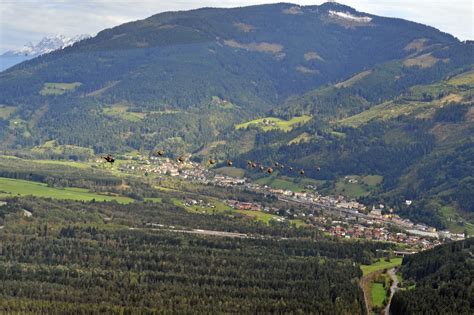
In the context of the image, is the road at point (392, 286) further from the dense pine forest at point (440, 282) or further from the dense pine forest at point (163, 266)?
the dense pine forest at point (163, 266)

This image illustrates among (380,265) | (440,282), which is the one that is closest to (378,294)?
(440,282)

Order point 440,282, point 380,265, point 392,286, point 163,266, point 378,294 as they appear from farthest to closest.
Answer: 1. point 380,265
2. point 163,266
3. point 392,286
4. point 378,294
5. point 440,282

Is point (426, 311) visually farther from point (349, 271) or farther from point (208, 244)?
point (208, 244)

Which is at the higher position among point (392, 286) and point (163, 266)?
point (392, 286)

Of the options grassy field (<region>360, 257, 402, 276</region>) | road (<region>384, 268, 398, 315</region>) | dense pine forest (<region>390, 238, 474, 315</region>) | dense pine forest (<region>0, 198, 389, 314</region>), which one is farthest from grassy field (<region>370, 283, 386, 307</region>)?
grassy field (<region>360, 257, 402, 276</region>)

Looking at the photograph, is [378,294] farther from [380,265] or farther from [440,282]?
[380,265]

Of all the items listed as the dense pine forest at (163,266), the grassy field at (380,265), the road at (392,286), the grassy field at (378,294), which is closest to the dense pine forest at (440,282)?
the road at (392,286)
